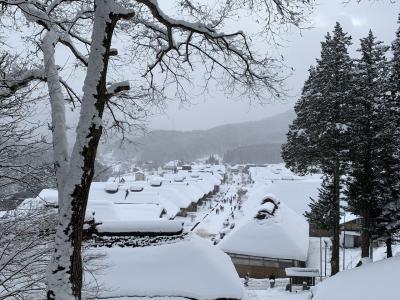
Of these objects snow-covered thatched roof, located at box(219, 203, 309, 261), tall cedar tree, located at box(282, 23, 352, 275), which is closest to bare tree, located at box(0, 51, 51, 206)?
tall cedar tree, located at box(282, 23, 352, 275)

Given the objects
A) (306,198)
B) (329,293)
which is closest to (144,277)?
(329,293)

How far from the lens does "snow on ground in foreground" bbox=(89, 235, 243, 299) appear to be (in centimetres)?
1219

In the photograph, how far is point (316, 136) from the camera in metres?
20.2

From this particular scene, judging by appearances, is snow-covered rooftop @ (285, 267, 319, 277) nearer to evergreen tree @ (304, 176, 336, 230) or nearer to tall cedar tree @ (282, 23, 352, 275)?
tall cedar tree @ (282, 23, 352, 275)

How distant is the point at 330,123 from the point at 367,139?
1.98 metres

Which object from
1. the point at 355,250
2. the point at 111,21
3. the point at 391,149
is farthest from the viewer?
the point at 355,250

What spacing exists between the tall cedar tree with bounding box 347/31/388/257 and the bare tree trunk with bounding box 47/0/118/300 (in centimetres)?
1716

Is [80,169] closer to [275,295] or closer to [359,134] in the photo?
[359,134]

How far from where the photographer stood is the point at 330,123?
65.2ft

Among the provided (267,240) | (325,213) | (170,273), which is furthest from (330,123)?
(267,240)

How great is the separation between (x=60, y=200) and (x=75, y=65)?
3.25m

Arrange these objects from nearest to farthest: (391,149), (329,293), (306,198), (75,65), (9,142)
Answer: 1. (9,142)
2. (75,65)
3. (329,293)
4. (391,149)
5. (306,198)

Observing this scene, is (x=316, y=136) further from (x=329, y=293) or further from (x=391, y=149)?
(x=329, y=293)

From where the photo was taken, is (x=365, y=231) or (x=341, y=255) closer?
(x=365, y=231)
